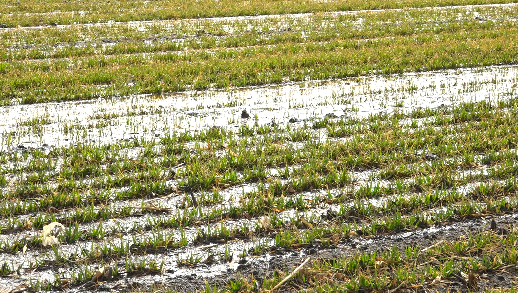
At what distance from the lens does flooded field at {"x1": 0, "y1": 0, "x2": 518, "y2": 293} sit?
524 cm

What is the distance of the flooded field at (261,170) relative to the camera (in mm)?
5238

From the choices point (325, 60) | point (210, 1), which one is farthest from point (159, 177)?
point (210, 1)

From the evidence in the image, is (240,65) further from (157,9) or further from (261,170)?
(157,9)

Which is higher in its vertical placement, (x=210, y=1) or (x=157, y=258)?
(x=210, y=1)

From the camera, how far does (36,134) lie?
9.38 m

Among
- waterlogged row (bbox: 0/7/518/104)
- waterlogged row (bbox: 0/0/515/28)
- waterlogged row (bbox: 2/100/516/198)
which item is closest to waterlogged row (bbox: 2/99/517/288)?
waterlogged row (bbox: 2/100/516/198)

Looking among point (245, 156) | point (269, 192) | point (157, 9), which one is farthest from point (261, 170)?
point (157, 9)

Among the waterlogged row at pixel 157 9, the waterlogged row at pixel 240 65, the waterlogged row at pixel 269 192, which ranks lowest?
the waterlogged row at pixel 269 192

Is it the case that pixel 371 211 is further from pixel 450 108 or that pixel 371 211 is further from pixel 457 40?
pixel 457 40

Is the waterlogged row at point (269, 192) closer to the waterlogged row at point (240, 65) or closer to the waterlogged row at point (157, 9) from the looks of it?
the waterlogged row at point (240, 65)

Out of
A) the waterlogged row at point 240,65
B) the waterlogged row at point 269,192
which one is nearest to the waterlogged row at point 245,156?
the waterlogged row at point 269,192

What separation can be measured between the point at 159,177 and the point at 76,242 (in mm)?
1749

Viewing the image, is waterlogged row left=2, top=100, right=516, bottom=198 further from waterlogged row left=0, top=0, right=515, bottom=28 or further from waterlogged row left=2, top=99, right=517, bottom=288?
waterlogged row left=0, top=0, right=515, bottom=28

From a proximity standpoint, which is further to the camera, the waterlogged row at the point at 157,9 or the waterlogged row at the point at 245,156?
the waterlogged row at the point at 157,9
